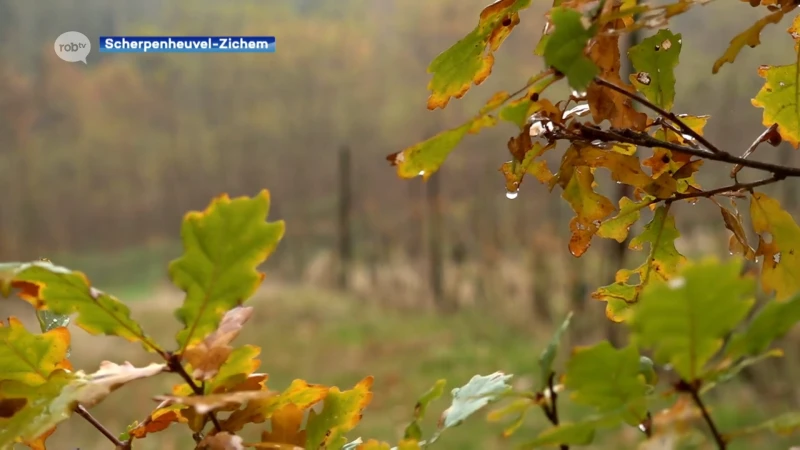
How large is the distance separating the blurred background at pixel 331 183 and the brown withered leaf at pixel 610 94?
154 centimetres

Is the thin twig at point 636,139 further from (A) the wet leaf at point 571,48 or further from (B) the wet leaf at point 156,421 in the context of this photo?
(B) the wet leaf at point 156,421

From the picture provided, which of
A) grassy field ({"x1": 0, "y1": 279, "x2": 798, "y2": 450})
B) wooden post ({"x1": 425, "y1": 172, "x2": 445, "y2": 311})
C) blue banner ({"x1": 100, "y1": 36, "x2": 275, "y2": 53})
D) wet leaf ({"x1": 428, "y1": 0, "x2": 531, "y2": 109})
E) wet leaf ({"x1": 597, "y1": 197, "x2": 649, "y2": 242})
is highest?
blue banner ({"x1": 100, "y1": 36, "x2": 275, "y2": 53})

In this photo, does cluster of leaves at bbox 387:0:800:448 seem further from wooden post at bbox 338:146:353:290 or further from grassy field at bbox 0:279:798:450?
wooden post at bbox 338:146:353:290

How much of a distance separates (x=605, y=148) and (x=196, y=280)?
147 millimetres

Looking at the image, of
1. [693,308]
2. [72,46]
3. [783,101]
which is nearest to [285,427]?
[693,308]

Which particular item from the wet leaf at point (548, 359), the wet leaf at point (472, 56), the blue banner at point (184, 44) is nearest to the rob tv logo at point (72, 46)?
the blue banner at point (184, 44)

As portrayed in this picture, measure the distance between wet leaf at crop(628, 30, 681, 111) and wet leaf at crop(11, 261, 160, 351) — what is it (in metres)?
0.21

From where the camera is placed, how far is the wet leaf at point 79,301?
0.47 feet

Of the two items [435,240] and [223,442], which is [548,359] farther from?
[435,240]

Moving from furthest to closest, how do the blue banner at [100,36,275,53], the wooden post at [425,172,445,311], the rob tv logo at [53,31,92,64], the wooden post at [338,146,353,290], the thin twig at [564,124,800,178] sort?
the wooden post at [338,146,353,290], the wooden post at [425,172,445,311], the rob tv logo at [53,31,92,64], the blue banner at [100,36,275,53], the thin twig at [564,124,800,178]

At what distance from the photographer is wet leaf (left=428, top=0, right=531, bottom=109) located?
232mm

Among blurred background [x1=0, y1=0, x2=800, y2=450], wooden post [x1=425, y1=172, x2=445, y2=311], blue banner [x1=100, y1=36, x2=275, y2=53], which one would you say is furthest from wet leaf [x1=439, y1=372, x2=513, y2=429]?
wooden post [x1=425, y1=172, x2=445, y2=311]

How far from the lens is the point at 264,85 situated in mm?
3080

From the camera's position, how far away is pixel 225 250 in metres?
0.15
